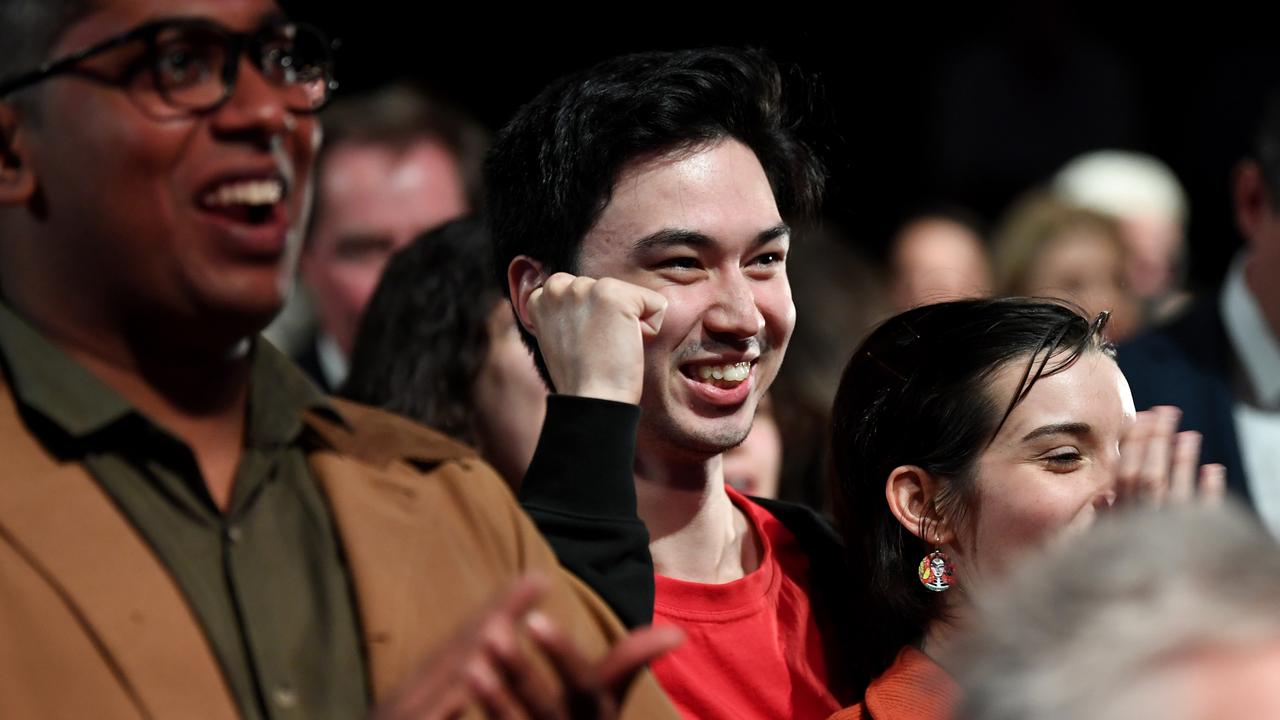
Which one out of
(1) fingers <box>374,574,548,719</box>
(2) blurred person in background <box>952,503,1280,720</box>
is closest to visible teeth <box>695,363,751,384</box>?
(1) fingers <box>374,574,548,719</box>

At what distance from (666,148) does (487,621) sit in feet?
3.74

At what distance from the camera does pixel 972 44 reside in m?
7.16

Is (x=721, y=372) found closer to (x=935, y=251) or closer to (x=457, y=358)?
(x=457, y=358)

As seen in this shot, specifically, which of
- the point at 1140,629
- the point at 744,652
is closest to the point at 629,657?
the point at 1140,629

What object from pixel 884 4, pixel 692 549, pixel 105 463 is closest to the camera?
pixel 105 463

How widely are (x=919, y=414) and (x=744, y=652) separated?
17.8 inches

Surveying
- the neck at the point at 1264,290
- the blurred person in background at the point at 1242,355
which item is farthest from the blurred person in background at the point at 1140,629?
the neck at the point at 1264,290

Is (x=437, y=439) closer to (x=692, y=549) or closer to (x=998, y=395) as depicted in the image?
(x=692, y=549)

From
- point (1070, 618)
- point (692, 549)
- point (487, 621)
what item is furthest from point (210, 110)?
point (692, 549)

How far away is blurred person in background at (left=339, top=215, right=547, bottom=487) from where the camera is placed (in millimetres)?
3025

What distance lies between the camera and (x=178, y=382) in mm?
1639

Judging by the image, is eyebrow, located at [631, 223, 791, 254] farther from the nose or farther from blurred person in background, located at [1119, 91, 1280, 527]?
blurred person in background, located at [1119, 91, 1280, 527]

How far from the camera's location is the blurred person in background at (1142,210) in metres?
6.06

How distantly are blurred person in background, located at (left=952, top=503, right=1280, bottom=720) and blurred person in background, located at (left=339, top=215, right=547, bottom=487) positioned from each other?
5.89ft
